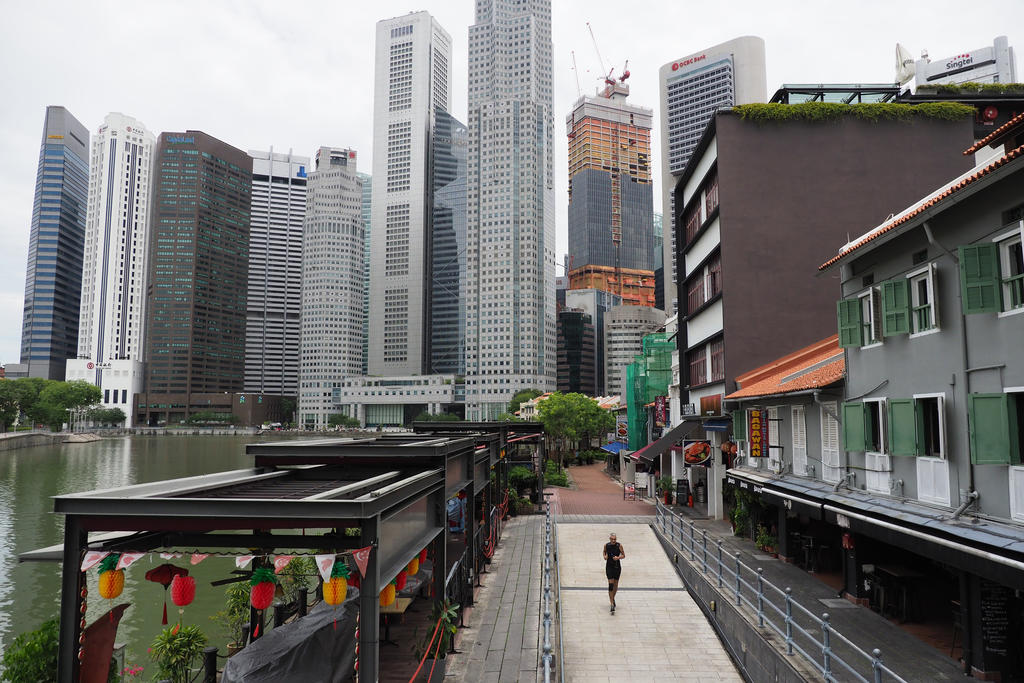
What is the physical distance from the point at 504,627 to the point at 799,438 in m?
11.3

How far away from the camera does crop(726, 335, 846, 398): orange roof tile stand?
18.1 meters

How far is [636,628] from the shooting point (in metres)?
14.8

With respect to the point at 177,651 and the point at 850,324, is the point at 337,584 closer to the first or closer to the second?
the point at 177,651

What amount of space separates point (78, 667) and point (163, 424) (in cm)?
21586

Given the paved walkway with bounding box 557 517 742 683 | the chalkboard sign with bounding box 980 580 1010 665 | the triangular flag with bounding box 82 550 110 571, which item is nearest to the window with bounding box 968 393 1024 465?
the chalkboard sign with bounding box 980 580 1010 665

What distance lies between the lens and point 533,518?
101 ft

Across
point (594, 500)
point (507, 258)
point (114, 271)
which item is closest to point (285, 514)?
point (594, 500)

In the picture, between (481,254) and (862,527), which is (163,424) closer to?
(481,254)

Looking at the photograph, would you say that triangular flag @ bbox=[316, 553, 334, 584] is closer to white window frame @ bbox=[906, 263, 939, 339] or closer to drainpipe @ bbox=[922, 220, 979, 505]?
drainpipe @ bbox=[922, 220, 979, 505]

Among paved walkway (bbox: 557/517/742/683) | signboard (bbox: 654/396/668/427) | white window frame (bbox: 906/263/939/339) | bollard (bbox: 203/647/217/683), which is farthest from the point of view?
signboard (bbox: 654/396/668/427)

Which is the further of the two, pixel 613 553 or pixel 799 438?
pixel 799 438

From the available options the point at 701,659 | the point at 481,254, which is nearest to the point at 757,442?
the point at 701,659

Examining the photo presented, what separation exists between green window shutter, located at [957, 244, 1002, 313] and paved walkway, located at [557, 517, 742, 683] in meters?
8.00

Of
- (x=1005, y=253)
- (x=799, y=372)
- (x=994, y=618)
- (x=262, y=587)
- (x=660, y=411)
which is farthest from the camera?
(x=660, y=411)
